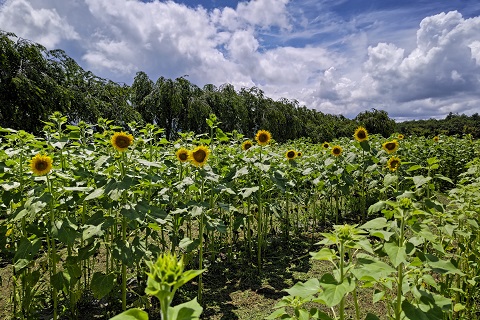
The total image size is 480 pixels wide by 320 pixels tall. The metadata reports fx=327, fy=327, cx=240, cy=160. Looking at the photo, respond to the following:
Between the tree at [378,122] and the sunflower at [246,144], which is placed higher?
the tree at [378,122]

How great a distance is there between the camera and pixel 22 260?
6.56 feet

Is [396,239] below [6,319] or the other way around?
the other way around

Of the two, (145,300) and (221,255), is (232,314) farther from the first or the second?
(221,255)

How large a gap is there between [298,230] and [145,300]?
10.0ft

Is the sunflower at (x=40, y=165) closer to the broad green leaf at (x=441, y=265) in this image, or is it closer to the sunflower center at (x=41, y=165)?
the sunflower center at (x=41, y=165)

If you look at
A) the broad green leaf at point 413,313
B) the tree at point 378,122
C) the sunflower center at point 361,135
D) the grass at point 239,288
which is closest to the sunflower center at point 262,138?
the grass at point 239,288

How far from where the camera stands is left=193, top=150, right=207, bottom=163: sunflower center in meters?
2.78

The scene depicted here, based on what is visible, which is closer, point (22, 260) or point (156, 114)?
point (22, 260)

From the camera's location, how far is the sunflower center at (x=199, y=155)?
2783 mm

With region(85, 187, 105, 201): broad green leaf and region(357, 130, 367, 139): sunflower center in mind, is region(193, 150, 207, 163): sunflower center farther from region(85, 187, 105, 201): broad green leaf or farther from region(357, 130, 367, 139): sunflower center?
region(357, 130, 367, 139): sunflower center

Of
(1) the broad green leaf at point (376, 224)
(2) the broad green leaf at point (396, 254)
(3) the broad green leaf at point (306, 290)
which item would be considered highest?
(1) the broad green leaf at point (376, 224)

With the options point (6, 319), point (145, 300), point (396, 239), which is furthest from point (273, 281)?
point (6, 319)

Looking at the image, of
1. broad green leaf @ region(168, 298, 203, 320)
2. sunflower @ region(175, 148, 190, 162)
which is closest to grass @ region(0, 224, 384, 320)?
sunflower @ region(175, 148, 190, 162)

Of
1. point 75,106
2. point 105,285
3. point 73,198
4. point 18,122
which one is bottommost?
point 105,285
